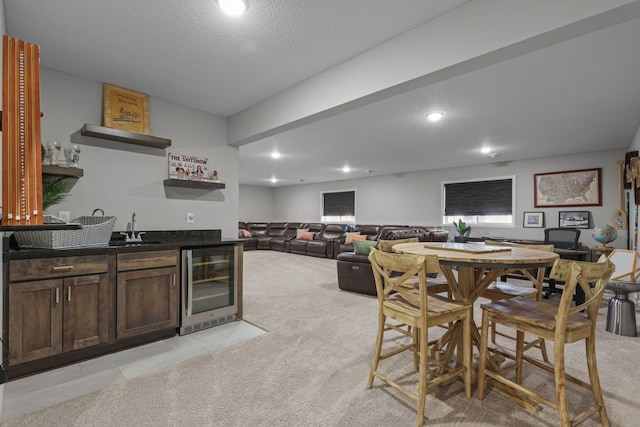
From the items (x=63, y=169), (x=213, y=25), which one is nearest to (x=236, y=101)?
(x=213, y=25)

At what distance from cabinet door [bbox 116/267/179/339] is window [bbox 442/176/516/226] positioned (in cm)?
678

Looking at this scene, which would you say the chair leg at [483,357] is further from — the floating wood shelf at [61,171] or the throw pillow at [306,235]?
the throw pillow at [306,235]

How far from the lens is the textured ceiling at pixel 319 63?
191cm

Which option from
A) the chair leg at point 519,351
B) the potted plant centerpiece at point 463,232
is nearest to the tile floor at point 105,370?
the chair leg at point 519,351

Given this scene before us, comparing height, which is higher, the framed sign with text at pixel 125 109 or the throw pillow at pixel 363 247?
the framed sign with text at pixel 125 109

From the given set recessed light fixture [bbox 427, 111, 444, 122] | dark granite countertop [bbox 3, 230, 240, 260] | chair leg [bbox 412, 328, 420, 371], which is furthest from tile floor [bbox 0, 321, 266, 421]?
recessed light fixture [bbox 427, 111, 444, 122]

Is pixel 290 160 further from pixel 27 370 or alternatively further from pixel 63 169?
pixel 27 370

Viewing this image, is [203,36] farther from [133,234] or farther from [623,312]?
[623,312]

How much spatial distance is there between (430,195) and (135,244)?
700cm

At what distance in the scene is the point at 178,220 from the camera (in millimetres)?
3342

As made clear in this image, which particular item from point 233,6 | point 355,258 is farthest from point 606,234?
point 233,6

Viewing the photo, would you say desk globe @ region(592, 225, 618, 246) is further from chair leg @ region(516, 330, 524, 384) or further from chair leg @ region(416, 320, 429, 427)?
chair leg @ region(416, 320, 429, 427)

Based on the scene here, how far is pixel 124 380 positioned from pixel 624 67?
4.62 m

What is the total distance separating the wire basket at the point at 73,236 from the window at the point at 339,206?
772 centimetres
